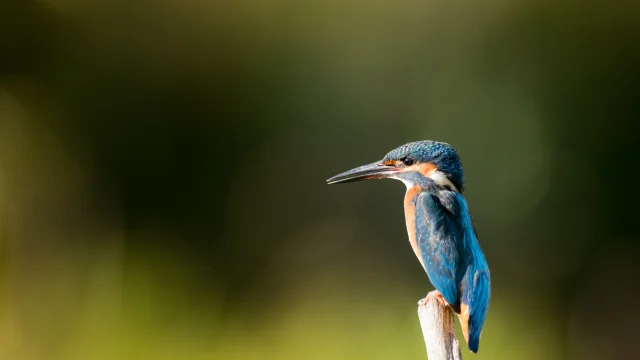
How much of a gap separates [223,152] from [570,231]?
2.58 m

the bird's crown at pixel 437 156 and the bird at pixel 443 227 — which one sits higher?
the bird's crown at pixel 437 156

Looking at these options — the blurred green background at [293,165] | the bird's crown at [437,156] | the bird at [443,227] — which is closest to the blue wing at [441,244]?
the bird at [443,227]

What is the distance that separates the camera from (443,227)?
1984 mm

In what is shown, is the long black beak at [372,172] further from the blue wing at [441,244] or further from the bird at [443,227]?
the blue wing at [441,244]

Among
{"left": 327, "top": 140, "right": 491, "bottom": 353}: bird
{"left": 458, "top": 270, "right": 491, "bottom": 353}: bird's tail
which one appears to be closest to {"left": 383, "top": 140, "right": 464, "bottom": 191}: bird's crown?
{"left": 327, "top": 140, "right": 491, "bottom": 353}: bird

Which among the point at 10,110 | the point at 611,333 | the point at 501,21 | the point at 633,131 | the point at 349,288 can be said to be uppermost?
the point at 501,21

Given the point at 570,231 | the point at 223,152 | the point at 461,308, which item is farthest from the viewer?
the point at 223,152

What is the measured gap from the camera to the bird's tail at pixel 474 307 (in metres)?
1.88

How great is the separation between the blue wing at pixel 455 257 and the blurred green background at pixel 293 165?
2.59m

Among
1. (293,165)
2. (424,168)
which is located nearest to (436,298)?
(424,168)

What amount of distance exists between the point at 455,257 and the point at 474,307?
0.15m

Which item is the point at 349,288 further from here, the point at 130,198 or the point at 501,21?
the point at 501,21

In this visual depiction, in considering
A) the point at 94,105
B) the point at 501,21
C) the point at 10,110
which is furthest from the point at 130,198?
the point at 501,21

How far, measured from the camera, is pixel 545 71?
4.80 m
